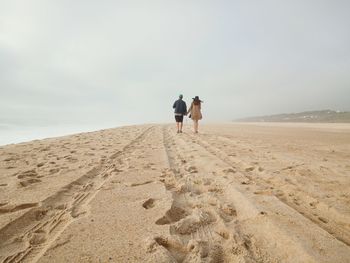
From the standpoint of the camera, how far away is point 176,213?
2393 millimetres

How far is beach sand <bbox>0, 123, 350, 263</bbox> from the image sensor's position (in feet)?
5.59

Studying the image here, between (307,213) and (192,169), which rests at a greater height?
(192,169)

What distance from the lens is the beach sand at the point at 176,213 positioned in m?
1.70

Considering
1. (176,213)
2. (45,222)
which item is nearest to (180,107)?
(176,213)

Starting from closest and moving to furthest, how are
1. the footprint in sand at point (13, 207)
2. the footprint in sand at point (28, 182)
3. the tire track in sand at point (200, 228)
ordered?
the tire track in sand at point (200, 228)
the footprint in sand at point (13, 207)
the footprint in sand at point (28, 182)

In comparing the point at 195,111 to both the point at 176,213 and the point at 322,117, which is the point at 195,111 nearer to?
the point at 176,213

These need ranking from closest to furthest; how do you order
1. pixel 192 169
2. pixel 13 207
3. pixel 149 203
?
pixel 13 207, pixel 149 203, pixel 192 169

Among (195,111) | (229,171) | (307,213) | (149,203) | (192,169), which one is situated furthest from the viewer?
(195,111)

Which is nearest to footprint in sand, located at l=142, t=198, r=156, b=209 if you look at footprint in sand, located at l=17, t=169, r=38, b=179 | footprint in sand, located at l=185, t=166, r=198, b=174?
footprint in sand, located at l=185, t=166, r=198, b=174

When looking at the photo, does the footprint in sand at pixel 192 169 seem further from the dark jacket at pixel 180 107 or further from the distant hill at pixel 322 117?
the distant hill at pixel 322 117

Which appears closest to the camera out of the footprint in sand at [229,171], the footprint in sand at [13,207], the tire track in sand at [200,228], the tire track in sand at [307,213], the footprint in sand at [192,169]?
the tire track in sand at [200,228]

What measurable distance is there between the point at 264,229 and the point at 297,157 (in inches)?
140

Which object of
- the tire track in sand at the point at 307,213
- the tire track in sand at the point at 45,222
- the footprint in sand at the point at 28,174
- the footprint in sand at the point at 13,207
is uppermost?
the footprint in sand at the point at 28,174

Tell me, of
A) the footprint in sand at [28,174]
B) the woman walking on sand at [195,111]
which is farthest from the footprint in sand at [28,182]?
the woman walking on sand at [195,111]
